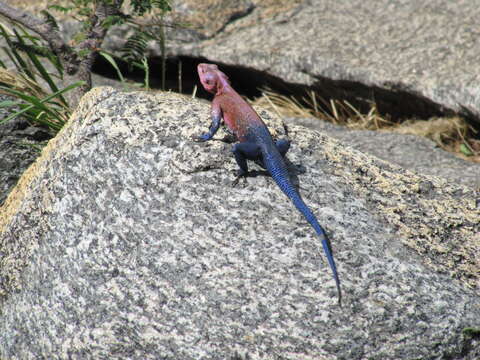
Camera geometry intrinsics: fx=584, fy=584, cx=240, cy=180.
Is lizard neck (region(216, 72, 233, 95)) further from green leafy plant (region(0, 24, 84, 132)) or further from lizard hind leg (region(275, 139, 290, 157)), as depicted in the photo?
green leafy plant (region(0, 24, 84, 132))

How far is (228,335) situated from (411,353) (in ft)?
2.36

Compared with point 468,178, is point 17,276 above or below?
above

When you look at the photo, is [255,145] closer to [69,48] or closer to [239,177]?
[239,177]

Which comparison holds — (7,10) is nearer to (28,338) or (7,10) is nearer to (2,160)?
(2,160)

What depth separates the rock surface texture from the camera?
15.4 feet

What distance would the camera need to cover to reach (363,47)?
Answer: 5191mm

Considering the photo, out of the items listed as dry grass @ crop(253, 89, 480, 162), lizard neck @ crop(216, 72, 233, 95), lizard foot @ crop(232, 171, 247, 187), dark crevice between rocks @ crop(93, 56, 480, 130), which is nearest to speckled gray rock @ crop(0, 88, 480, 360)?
lizard foot @ crop(232, 171, 247, 187)

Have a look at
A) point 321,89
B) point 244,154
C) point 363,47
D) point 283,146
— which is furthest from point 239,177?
point 363,47

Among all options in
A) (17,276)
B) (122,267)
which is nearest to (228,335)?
(122,267)

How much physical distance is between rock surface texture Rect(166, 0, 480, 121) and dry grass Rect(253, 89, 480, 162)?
13 centimetres

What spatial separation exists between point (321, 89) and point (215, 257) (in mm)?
3256

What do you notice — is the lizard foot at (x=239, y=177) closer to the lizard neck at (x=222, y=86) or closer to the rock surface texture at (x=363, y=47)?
the lizard neck at (x=222, y=86)

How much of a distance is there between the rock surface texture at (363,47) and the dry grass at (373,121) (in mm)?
126

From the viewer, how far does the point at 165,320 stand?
2.32 m
